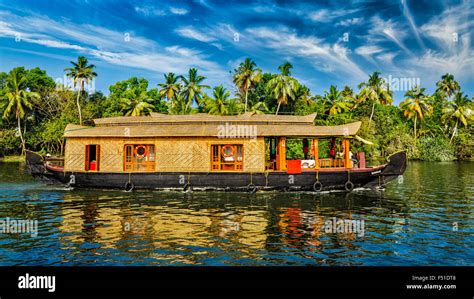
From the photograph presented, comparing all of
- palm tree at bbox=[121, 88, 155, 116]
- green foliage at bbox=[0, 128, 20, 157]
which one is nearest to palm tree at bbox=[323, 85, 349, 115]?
palm tree at bbox=[121, 88, 155, 116]

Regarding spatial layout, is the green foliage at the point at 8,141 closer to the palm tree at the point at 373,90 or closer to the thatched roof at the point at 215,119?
the thatched roof at the point at 215,119

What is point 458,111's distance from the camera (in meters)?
47.6

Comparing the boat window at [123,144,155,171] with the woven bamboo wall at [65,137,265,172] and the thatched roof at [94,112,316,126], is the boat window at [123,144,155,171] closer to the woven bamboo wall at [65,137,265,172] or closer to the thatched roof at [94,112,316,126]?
the woven bamboo wall at [65,137,265,172]

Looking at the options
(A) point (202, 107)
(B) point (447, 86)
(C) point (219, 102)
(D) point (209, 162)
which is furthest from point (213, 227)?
(B) point (447, 86)

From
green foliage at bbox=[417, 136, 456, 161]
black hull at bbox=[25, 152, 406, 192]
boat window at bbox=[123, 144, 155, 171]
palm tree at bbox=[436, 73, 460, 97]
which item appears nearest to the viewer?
black hull at bbox=[25, 152, 406, 192]

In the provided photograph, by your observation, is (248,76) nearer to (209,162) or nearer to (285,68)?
(285,68)

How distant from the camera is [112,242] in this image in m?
8.48

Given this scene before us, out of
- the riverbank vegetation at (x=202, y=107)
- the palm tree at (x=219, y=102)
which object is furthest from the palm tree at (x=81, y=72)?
the palm tree at (x=219, y=102)

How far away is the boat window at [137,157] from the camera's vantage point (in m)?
17.0

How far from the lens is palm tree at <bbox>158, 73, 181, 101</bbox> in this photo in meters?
47.1

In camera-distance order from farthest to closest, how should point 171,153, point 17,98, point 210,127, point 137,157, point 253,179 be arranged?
point 17,98 → point 137,157 → point 210,127 → point 171,153 → point 253,179

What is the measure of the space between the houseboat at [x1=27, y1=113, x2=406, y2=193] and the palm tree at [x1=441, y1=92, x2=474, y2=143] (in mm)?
38766

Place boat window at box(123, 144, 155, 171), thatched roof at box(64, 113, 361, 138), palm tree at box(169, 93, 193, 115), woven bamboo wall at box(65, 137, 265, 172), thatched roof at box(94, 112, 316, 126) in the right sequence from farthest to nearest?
palm tree at box(169, 93, 193, 115)
thatched roof at box(94, 112, 316, 126)
boat window at box(123, 144, 155, 171)
woven bamboo wall at box(65, 137, 265, 172)
thatched roof at box(64, 113, 361, 138)

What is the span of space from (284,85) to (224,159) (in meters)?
30.3
